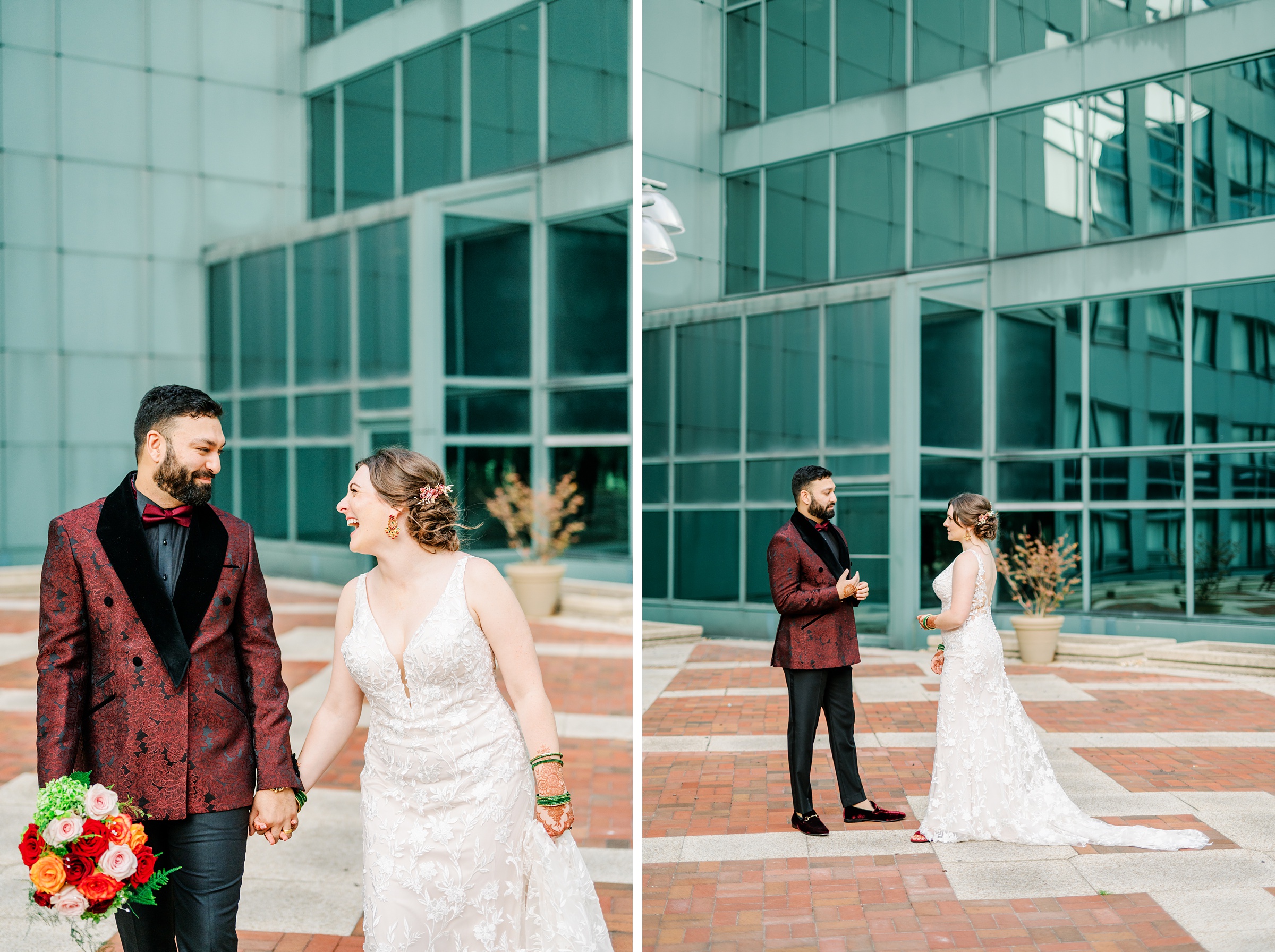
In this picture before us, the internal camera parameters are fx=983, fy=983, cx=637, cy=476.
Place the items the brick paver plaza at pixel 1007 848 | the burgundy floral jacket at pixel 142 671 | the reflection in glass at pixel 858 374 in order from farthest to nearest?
the reflection in glass at pixel 858 374, the brick paver plaza at pixel 1007 848, the burgundy floral jacket at pixel 142 671

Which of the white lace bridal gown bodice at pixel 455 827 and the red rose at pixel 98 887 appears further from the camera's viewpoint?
the white lace bridal gown bodice at pixel 455 827

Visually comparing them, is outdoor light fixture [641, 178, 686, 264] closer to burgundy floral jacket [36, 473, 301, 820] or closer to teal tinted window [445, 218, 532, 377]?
burgundy floral jacket [36, 473, 301, 820]

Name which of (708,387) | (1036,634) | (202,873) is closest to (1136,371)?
(1036,634)

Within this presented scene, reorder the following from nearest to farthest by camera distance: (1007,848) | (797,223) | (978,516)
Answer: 1. (1007,848)
2. (978,516)
3. (797,223)

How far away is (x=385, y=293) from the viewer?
10297 millimetres

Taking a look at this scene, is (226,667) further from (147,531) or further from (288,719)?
(147,531)

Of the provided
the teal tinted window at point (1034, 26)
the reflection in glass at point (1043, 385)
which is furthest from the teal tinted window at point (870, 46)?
the reflection in glass at point (1043, 385)

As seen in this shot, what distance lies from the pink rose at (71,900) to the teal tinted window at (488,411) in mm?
8106

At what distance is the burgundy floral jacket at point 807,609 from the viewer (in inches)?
171

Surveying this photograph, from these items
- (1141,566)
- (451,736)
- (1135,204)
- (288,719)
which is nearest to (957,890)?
(1141,566)

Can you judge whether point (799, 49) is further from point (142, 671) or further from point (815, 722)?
point (142, 671)

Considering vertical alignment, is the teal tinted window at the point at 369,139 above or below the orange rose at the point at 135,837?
above

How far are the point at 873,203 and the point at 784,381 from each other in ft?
6.64

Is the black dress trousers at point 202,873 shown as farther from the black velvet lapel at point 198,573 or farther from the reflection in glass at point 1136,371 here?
the reflection in glass at point 1136,371
